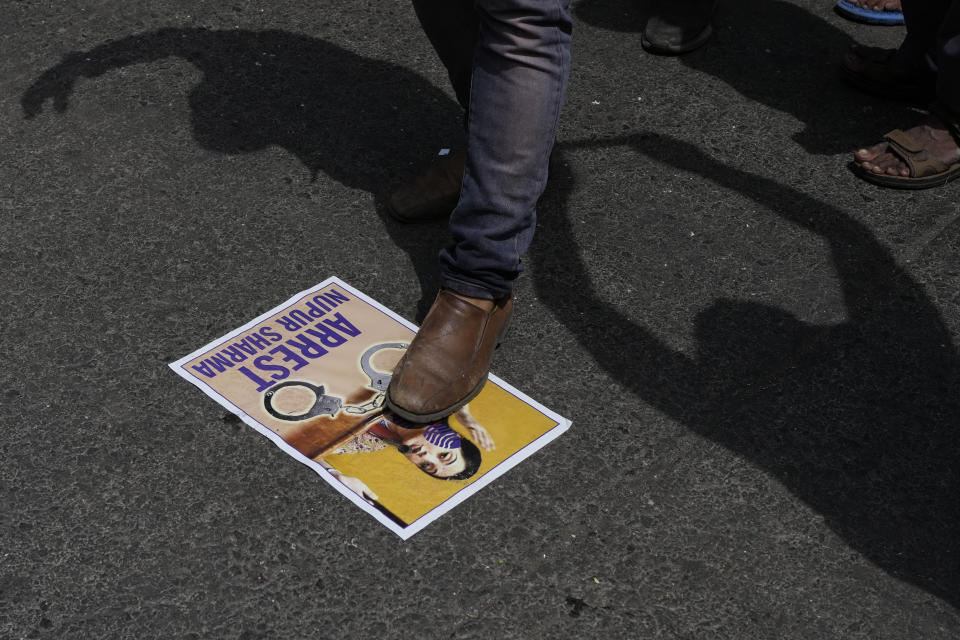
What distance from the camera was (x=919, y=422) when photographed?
202 centimetres

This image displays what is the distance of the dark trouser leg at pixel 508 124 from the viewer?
1.78 meters

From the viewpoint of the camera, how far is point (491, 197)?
1880 millimetres

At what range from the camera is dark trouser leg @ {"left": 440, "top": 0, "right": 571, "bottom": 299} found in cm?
178

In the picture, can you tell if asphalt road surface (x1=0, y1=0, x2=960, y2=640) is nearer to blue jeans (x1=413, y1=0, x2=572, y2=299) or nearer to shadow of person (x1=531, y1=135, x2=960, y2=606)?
shadow of person (x1=531, y1=135, x2=960, y2=606)

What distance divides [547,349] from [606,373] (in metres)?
0.14

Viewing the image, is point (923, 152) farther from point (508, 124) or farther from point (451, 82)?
point (508, 124)

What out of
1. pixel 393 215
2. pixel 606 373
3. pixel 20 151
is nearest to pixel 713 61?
pixel 393 215

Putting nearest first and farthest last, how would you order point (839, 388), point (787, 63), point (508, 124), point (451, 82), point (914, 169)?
point (508, 124), point (839, 388), point (451, 82), point (914, 169), point (787, 63)

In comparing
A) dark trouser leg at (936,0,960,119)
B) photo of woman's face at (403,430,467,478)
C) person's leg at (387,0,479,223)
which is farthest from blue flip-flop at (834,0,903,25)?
photo of woman's face at (403,430,467,478)

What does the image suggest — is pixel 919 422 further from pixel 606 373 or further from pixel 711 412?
pixel 606 373

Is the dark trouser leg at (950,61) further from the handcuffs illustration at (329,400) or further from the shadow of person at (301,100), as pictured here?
the handcuffs illustration at (329,400)

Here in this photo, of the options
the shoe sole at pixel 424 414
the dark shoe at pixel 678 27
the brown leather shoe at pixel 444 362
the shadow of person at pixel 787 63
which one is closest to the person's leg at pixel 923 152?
the shadow of person at pixel 787 63

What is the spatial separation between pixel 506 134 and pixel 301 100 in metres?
1.26

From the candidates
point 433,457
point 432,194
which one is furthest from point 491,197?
point 432,194
